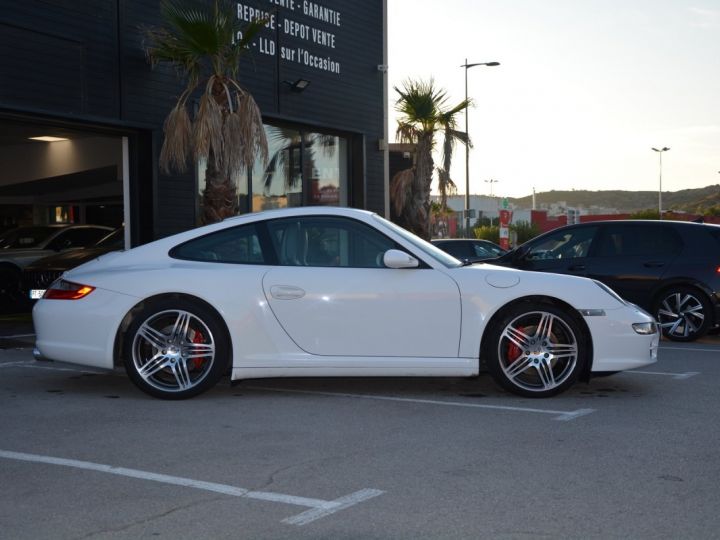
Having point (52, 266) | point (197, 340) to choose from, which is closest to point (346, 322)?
point (197, 340)

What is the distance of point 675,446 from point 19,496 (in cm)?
354

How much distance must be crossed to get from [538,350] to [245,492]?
321 cm

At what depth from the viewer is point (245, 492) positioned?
15.6 feet

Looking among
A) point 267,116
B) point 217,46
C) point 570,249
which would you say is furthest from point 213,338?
point 267,116

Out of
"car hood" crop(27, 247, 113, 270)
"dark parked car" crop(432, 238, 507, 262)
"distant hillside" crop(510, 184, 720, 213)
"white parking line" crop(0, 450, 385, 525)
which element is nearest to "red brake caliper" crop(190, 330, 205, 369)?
"white parking line" crop(0, 450, 385, 525)

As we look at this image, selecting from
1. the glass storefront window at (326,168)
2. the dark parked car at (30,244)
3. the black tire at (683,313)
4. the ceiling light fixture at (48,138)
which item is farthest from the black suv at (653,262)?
the ceiling light fixture at (48,138)

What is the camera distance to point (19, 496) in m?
4.70

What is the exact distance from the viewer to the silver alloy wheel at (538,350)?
731 cm

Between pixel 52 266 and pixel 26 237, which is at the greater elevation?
pixel 26 237

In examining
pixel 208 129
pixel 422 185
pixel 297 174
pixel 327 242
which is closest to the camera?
pixel 327 242

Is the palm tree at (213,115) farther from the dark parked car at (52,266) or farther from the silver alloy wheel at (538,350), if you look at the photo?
the silver alloy wheel at (538,350)

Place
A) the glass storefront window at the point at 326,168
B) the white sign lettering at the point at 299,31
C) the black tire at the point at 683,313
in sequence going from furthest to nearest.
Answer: the glass storefront window at the point at 326,168 → the white sign lettering at the point at 299,31 → the black tire at the point at 683,313

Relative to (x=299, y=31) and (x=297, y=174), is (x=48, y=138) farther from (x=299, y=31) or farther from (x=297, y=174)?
(x=299, y=31)

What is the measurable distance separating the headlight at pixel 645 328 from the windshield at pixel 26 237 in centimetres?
1261
